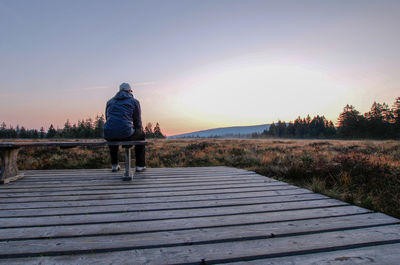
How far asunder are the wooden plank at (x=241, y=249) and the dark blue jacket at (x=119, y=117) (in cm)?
297

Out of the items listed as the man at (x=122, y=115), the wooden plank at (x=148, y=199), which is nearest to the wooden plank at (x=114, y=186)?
the wooden plank at (x=148, y=199)

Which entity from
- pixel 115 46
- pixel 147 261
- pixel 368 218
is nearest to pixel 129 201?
pixel 147 261

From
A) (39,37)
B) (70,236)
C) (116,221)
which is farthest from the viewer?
(39,37)

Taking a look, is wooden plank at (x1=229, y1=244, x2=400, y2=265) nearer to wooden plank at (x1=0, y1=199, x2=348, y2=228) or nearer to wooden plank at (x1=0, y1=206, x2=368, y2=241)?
wooden plank at (x1=0, y1=206, x2=368, y2=241)

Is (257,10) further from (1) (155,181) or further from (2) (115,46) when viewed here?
(1) (155,181)

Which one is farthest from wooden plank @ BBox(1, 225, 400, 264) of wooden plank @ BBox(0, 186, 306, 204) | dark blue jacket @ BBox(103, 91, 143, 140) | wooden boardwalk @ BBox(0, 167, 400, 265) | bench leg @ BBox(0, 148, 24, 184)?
bench leg @ BBox(0, 148, 24, 184)

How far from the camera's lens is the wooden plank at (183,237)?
54.4 inches

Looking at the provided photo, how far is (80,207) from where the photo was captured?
7.45 feet

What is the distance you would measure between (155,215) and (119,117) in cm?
267

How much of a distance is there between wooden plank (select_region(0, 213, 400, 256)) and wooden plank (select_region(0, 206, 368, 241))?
63mm

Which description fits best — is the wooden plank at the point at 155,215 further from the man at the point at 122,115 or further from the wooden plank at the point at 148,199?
the man at the point at 122,115

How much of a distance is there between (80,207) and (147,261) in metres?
1.53

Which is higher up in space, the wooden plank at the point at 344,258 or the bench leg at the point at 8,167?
the bench leg at the point at 8,167

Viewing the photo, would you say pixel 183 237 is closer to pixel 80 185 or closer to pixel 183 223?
pixel 183 223
